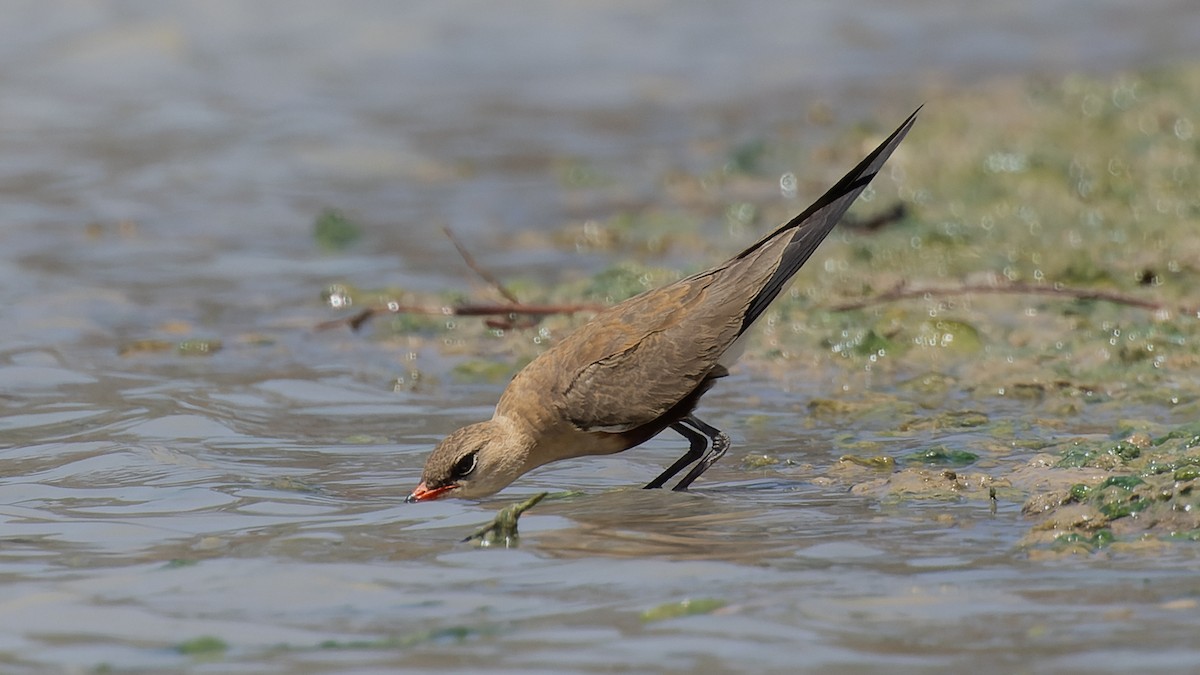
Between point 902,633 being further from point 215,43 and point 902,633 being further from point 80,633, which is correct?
point 215,43

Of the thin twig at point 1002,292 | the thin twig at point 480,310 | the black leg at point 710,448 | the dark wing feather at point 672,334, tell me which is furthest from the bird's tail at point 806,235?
the thin twig at point 480,310

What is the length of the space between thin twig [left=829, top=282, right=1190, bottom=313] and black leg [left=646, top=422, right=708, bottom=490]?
2.14 m

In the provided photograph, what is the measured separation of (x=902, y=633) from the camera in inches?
167

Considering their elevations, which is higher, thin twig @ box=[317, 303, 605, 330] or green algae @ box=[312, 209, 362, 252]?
green algae @ box=[312, 209, 362, 252]

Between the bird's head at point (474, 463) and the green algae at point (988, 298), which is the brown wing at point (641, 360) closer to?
the bird's head at point (474, 463)

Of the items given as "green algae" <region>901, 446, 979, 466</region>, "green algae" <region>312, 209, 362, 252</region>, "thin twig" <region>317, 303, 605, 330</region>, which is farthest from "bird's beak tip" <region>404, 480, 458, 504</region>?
"green algae" <region>312, 209, 362, 252</region>

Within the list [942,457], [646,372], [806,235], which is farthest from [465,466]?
[942,457]

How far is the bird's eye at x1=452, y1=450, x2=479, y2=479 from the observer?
19.7 ft

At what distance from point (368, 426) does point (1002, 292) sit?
318 centimetres

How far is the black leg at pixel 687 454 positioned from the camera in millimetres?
6344

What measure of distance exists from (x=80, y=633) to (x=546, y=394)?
7.61 ft

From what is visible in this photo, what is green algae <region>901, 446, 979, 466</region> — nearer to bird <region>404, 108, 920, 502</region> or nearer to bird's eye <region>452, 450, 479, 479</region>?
→ bird <region>404, 108, 920, 502</region>

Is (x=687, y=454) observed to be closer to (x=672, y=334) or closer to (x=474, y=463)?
(x=672, y=334)

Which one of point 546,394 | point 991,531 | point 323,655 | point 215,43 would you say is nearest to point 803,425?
point 546,394
